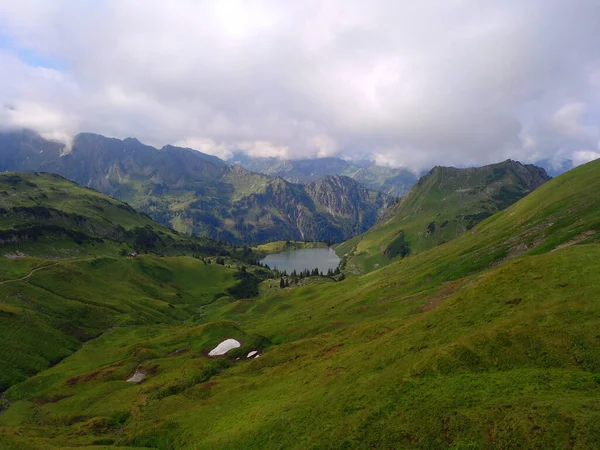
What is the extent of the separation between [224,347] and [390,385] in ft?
239

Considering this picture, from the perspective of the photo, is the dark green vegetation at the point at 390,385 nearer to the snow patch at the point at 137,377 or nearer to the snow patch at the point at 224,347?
the snow patch at the point at 137,377

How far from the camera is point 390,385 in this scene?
37.4m

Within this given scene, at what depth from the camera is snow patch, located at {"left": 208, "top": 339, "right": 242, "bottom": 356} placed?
325ft

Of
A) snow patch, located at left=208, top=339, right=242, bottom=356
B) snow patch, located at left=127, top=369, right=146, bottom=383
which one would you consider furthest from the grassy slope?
snow patch, located at left=208, top=339, right=242, bottom=356

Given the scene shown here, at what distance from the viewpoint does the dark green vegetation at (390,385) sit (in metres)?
29.0

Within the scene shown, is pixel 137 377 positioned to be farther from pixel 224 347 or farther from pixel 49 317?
pixel 49 317

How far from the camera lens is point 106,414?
234 feet

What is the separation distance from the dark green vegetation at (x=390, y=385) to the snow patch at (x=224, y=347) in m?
2.60

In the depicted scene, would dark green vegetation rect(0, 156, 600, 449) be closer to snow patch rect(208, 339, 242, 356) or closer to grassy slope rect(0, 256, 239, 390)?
snow patch rect(208, 339, 242, 356)

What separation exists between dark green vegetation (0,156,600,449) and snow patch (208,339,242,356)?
2.60 meters

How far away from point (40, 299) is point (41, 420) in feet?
345

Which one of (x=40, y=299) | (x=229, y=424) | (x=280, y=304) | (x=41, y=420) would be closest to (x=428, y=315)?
(x=229, y=424)

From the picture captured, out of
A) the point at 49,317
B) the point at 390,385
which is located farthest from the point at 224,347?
the point at 49,317

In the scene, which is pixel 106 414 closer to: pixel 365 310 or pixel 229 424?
pixel 229 424
